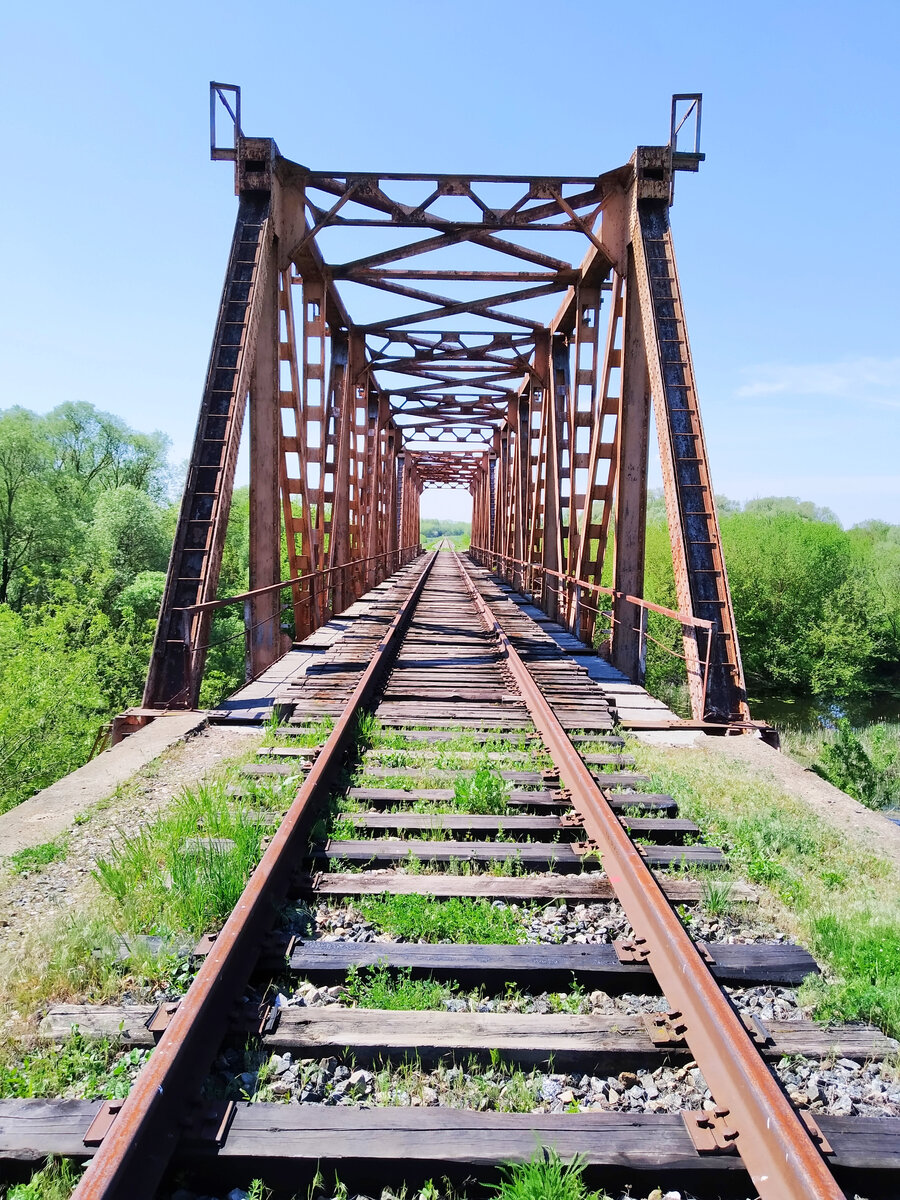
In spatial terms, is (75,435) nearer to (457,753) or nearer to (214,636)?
(214,636)

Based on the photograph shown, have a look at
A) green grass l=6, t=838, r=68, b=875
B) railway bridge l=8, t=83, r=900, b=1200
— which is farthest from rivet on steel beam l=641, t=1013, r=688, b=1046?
green grass l=6, t=838, r=68, b=875

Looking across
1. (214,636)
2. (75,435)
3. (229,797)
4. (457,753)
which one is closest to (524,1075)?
(229,797)

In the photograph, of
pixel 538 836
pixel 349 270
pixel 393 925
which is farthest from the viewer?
pixel 349 270

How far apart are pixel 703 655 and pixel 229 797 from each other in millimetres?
3909

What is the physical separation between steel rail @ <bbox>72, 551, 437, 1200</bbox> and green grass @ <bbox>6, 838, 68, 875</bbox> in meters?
0.99

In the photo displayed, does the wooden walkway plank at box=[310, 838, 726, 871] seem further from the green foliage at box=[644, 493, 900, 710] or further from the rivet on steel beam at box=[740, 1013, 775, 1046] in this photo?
the green foliage at box=[644, 493, 900, 710]

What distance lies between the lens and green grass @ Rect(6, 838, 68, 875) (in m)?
3.08

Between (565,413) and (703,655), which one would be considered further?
(565,413)

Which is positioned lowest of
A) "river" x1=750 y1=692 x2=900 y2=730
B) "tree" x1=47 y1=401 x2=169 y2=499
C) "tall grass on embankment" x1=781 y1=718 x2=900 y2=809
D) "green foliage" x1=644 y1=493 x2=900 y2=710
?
"river" x1=750 y1=692 x2=900 y2=730

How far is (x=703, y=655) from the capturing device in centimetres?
597

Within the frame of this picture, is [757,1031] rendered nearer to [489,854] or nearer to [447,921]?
[447,921]

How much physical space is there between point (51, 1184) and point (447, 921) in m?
1.38

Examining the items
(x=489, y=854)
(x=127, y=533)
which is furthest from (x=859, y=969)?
(x=127, y=533)

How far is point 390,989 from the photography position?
7.65 feet
